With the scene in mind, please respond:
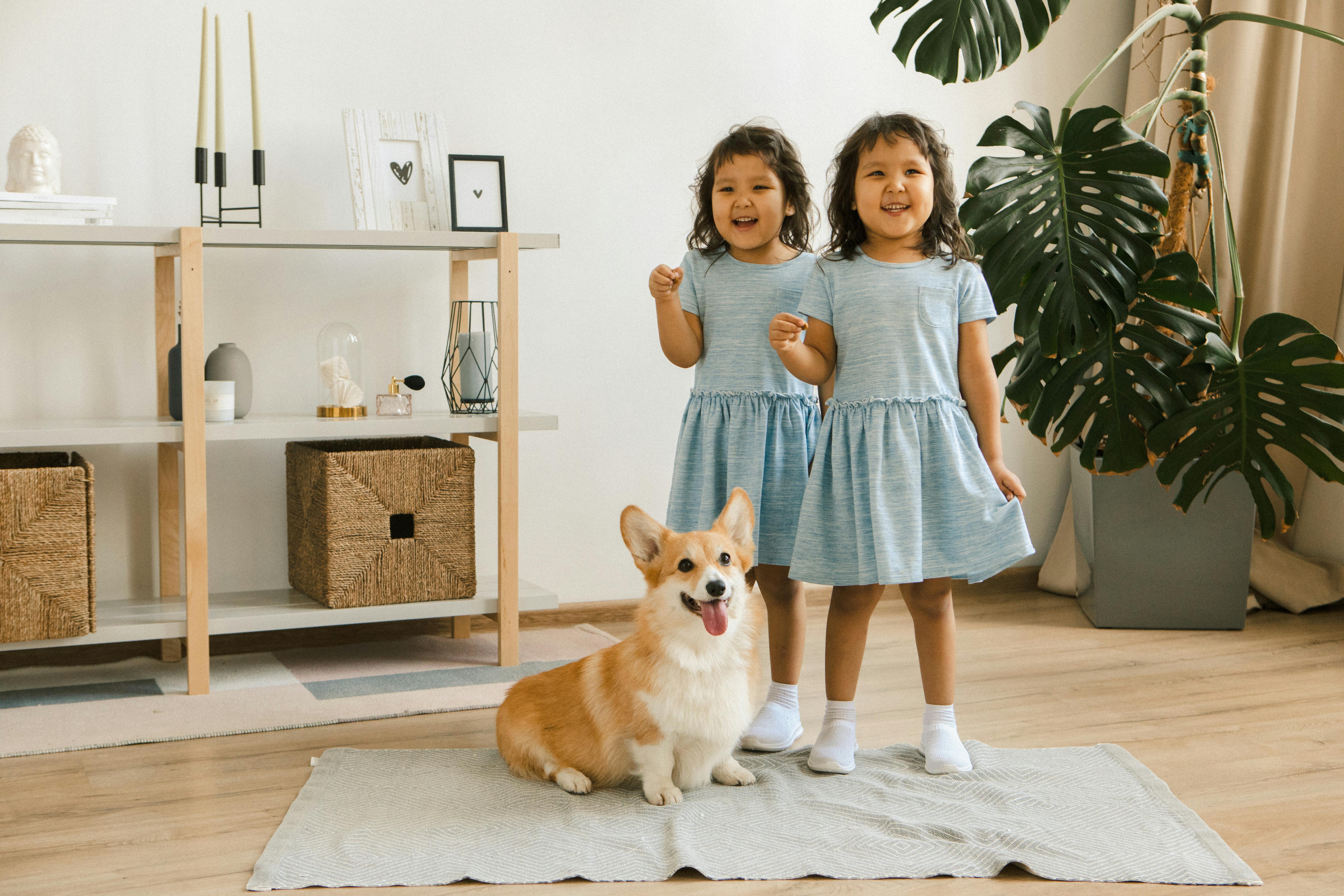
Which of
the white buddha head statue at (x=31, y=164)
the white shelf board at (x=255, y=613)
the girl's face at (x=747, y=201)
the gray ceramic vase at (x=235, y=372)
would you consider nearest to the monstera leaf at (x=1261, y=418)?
the girl's face at (x=747, y=201)

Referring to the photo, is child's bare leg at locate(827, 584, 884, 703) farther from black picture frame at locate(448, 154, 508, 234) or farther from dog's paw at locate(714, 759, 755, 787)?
black picture frame at locate(448, 154, 508, 234)

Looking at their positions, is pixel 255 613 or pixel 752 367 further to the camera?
pixel 255 613

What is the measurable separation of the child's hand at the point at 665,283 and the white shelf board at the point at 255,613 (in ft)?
2.81

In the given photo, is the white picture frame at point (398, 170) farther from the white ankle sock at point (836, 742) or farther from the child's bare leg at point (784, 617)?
the white ankle sock at point (836, 742)

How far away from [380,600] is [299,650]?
1.09 ft

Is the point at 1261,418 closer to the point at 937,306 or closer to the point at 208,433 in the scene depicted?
the point at 937,306

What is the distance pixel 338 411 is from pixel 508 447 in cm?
35

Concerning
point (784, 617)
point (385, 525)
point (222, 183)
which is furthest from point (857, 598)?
point (222, 183)

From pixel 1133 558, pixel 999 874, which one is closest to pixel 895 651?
pixel 1133 558

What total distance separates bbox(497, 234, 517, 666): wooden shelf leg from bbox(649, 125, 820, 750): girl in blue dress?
1.79 ft

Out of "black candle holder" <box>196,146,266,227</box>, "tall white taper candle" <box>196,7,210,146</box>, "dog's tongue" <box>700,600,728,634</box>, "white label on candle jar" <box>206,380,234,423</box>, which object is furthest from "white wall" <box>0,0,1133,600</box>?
"dog's tongue" <box>700,600,728,634</box>

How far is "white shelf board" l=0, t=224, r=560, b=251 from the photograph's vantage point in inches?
79.9

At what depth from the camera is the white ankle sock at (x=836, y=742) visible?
5.70 ft

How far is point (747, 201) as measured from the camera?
1.80 meters
